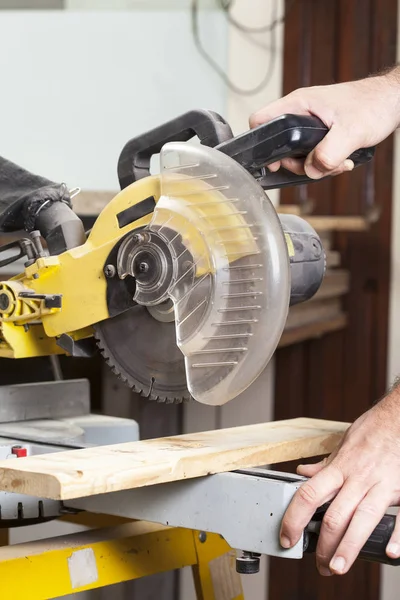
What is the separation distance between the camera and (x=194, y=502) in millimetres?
1129

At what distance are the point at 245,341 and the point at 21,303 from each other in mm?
338

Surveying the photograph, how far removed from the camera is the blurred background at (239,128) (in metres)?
2.65

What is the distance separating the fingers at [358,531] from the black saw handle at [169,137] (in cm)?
47

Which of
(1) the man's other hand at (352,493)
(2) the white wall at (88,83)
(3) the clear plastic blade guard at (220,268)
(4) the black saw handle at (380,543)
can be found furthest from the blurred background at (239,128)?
(4) the black saw handle at (380,543)

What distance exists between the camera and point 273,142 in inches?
44.5

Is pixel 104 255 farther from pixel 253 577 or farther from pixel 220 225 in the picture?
pixel 253 577

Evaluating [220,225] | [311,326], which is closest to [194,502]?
[220,225]

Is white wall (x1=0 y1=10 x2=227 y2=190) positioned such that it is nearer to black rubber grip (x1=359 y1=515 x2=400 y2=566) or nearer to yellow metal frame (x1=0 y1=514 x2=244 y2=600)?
yellow metal frame (x1=0 y1=514 x2=244 y2=600)

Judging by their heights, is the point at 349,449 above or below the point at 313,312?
below

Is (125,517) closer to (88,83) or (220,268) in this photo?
(220,268)

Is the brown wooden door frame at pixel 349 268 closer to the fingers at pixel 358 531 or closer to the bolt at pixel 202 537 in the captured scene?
the bolt at pixel 202 537

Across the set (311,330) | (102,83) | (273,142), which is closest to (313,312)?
(311,330)

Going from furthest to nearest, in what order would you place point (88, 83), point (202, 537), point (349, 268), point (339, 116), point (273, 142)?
point (349, 268) < point (88, 83) < point (202, 537) < point (339, 116) < point (273, 142)

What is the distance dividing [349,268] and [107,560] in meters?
2.26
